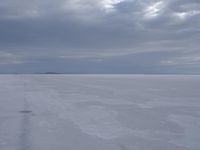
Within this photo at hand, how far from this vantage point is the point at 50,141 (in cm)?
516

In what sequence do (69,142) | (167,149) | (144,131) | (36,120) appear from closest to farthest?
(167,149) < (69,142) < (144,131) < (36,120)

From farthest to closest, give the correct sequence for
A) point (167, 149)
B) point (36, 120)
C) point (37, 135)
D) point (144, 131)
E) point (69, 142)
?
point (36, 120)
point (144, 131)
point (37, 135)
point (69, 142)
point (167, 149)

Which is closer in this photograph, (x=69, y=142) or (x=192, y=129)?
(x=69, y=142)

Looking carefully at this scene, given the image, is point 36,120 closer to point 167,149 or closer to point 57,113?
point 57,113

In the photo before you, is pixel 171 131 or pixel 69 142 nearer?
pixel 69 142

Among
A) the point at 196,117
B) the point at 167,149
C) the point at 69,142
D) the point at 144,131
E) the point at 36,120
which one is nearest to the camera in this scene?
the point at 167,149

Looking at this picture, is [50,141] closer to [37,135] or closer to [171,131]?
[37,135]

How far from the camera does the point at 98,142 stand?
17.0 feet

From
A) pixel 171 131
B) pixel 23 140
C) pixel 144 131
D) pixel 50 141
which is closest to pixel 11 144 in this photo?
pixel 23 140

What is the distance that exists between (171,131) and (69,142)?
93.8 inches

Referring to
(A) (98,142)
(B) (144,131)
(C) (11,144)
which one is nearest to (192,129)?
(B) (144,131)

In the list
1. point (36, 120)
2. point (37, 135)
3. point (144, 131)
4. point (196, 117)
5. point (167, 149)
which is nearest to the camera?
point (167, 149)

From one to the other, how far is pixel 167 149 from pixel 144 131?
56.1 inches

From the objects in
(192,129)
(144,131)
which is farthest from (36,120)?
(192,129)
